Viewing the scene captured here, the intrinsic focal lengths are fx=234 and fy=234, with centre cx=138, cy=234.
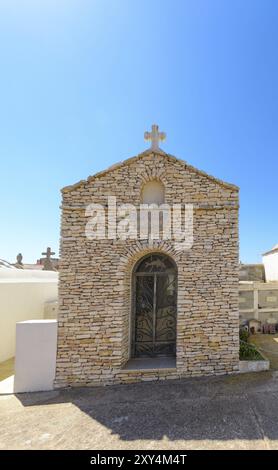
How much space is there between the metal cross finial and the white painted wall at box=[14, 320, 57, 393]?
6096mm

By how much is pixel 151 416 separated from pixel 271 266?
1543 cm

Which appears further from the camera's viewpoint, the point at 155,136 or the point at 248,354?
the point at 155,136

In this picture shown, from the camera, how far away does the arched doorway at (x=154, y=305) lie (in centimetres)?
736

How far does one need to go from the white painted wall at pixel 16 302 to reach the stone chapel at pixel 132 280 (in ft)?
12.7

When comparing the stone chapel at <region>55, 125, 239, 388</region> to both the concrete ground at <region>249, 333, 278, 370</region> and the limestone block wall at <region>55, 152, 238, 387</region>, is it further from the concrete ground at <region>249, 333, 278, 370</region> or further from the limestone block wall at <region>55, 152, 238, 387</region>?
the concrete ground at <region>249, 333, 278, 370</region>

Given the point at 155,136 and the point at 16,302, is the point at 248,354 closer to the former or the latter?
the point at 155,136

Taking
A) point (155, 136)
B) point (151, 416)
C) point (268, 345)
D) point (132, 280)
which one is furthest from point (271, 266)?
point (151, 416)

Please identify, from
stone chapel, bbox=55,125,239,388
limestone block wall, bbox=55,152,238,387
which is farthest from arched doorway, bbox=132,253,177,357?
limestone block wall, bbox=55,152,238,387

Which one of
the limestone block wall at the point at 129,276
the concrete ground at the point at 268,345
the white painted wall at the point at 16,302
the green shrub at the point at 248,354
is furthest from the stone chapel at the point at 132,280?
the white painted wall at the point at 16,302

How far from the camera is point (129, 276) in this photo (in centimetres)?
718

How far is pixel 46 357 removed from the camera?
6.38m

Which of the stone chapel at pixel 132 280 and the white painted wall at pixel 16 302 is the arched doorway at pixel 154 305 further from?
the white painted wall at pixel 16 302
